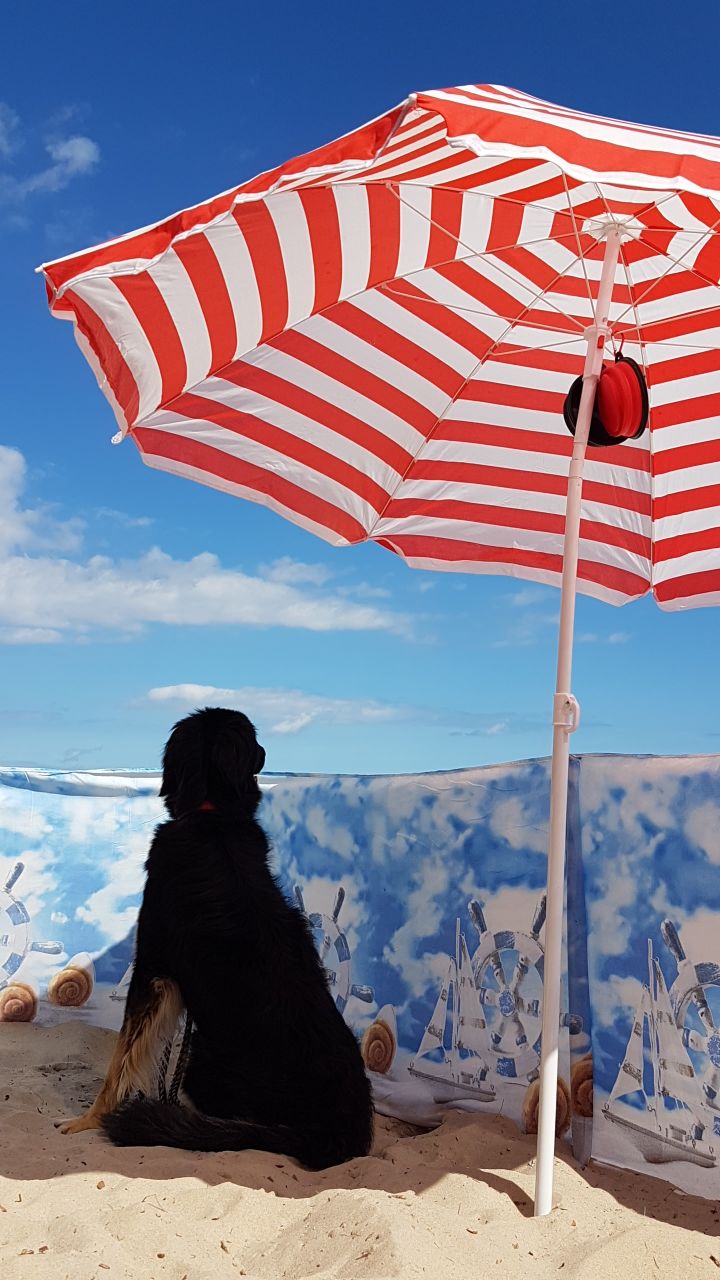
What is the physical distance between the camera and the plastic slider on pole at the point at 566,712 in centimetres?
302

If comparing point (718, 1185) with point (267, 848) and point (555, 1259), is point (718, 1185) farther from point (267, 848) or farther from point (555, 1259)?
point (267, 848)

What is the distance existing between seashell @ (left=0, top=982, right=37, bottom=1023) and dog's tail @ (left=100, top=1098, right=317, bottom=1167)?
6.01 feet

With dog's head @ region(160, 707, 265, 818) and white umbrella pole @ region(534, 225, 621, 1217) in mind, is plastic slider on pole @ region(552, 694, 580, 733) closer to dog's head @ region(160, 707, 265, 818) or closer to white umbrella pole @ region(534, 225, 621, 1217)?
white umbrella pole @ region(534, 225, 621, 1217)

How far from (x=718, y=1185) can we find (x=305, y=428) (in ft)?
10.0

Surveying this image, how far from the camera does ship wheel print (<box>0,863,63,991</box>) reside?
4793mm

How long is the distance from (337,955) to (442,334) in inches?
105

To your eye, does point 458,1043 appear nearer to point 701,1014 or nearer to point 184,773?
point 701,1014

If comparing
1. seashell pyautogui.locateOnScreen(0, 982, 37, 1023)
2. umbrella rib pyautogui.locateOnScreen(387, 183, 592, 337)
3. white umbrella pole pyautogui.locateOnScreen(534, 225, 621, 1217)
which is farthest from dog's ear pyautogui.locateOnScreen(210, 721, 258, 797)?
seashell pyautogui.locateOnScreen(0, 982, 37, 1023)

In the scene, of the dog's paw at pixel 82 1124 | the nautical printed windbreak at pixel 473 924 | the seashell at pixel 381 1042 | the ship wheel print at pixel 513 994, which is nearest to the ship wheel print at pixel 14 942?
the nautical printed windbreak at pixel 473 924

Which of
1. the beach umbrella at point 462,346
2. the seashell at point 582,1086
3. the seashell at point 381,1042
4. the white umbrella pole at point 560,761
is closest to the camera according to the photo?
the beach umbrella at point 462,346

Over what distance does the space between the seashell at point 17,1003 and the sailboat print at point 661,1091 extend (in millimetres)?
2869

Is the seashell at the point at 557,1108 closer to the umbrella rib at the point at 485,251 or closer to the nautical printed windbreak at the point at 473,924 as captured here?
the nautical printed windbreak at the point at 473,924

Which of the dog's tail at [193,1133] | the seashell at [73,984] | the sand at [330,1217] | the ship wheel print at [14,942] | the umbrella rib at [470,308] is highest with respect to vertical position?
the umbrella rib at [470,308]

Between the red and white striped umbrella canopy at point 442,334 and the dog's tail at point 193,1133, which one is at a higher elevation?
the red and white striped umbrella canopy at point 442,334
